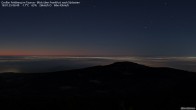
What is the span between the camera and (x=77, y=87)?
175 m

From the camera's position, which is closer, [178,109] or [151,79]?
[178,109]

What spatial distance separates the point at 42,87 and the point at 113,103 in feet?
269

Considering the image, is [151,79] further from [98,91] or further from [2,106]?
[2,106]

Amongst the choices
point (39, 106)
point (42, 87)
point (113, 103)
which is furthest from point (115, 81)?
point (39, 106)

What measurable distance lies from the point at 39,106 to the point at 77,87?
255ft

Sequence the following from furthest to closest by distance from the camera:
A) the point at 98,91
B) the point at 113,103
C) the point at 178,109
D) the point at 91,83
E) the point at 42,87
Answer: the point at 91,83 < the point at 42,87 < the point at 98,91 < the point at 113,103 < the point at 178,109

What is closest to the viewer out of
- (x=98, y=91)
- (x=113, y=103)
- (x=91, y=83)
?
(x=113, y=103)

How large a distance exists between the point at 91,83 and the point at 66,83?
1874 centimetres

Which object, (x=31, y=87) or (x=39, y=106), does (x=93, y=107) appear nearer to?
(x=39, y=106)

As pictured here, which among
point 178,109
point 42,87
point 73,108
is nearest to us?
point 178,109

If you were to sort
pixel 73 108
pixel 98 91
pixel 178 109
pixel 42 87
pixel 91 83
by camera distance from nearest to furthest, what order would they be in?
pixel 178 109 < pixel 73 108 < pixel 98 91 < pixel 42 87 < pixel 91 83

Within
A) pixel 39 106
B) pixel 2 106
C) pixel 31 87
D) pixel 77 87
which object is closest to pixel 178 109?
pixel 39 106

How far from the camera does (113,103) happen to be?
341 ft

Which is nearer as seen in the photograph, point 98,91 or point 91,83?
point 98,91
